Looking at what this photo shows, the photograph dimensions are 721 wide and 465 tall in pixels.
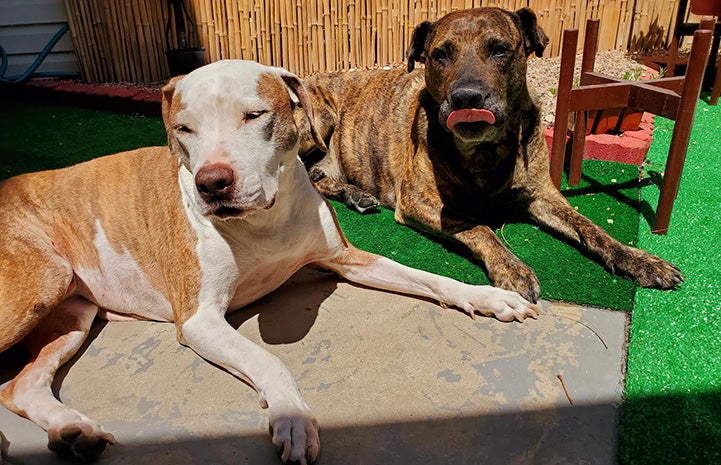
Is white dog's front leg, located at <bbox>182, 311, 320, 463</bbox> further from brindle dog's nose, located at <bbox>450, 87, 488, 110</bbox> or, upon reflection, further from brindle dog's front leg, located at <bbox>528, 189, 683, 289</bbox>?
brindle dog's front leg, located at <bbox>528, 189, 683, 289</bbox>

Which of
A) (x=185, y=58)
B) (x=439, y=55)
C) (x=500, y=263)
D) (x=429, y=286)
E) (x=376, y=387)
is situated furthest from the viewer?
(x=185, y=58)

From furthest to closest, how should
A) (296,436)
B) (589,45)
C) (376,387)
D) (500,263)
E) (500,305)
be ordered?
1. (589,45)
2. (500,263)
3. (500,305)
4. (376,387)
5. (296,436)

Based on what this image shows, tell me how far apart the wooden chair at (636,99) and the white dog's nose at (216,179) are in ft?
7.99

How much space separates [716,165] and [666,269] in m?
1.88

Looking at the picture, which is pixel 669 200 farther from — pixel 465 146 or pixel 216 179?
pixel 216 179

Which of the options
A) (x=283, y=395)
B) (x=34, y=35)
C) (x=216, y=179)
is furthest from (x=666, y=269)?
(x=34, y=35)

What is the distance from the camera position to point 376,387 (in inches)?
92.5

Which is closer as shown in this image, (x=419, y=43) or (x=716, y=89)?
(x=419, y=43)

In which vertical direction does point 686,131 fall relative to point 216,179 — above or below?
below

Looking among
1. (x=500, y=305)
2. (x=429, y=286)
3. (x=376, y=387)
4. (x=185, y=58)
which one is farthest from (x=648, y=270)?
(x=185, y=58)

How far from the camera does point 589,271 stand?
3096 mm

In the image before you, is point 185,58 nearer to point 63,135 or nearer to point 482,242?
point 63,135

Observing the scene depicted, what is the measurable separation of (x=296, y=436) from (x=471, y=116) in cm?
191

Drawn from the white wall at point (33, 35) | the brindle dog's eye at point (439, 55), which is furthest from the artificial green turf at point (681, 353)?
the white wall at point (33, 35)
